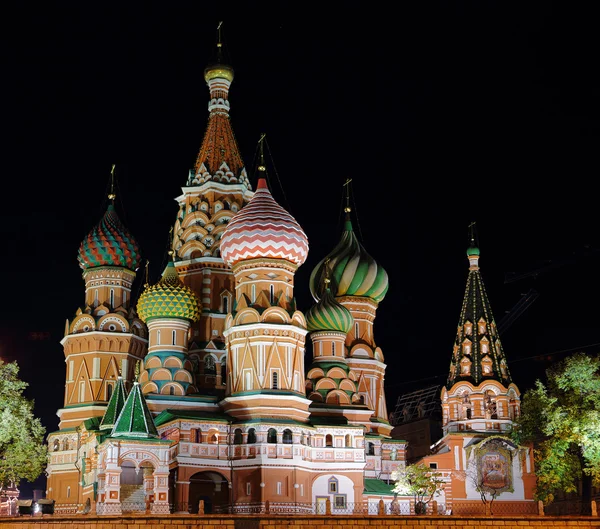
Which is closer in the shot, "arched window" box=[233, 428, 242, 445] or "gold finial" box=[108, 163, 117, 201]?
"arched window" box=[233, 428, 242, 445]

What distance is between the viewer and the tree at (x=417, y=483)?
124 feet

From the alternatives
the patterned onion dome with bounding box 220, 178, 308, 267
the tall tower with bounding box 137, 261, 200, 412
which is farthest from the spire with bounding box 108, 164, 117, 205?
the patterned onion dome with bounding box 220, 178, 308, 267

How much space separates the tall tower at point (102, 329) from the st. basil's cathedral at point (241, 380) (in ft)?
0.20

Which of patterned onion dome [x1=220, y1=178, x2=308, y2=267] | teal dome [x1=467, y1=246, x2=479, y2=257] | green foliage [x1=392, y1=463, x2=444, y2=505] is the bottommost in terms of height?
green foliage [x1=392, y1=463, x2=444, y2=505]

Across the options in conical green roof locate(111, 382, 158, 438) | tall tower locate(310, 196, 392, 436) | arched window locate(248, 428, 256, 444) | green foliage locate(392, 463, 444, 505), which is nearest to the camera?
conical green roof locate(111, 382, 158, 438)

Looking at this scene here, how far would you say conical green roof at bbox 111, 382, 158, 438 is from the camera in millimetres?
34688

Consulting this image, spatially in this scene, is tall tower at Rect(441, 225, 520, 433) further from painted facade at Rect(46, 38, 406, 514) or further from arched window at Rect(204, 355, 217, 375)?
arched window at Rect(204, 355, 217, 375)

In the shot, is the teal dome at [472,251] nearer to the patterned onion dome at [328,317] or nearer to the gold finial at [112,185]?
the patterned onion dome at [328,317]

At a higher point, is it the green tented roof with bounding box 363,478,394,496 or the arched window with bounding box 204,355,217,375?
the arched window with bounding box 204,355,217,375

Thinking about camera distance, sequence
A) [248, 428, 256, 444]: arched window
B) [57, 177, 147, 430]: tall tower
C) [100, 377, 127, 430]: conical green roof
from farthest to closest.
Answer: [57, 177, 147, 430]: tall tower < [248, 428, 256, 444]: arched window < [100, 377, 127, 430]: conical green roof

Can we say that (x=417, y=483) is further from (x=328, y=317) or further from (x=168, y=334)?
(x=168, y=334)

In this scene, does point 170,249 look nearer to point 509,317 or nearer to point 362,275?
point 362,275

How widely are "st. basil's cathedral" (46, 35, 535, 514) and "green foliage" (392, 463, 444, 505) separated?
1.11 meters

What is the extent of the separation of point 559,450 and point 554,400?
1717 millimetres
